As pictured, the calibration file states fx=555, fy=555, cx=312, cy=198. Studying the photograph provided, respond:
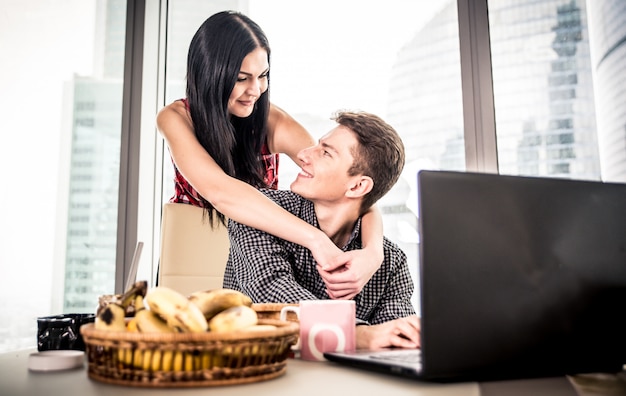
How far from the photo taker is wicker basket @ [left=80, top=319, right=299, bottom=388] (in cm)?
58

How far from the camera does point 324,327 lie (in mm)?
825

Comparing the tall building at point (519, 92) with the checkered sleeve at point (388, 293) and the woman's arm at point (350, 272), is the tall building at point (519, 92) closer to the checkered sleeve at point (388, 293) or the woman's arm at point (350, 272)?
the checkered sleeve at point (388, 293)

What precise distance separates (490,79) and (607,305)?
6.06ft

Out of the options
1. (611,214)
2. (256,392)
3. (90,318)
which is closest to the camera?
(256,392)

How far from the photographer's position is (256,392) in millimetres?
566

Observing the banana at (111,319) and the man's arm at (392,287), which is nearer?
the banana at (111,319)

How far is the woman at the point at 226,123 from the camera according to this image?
174cm

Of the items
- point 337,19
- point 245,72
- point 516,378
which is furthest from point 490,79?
point 516,378

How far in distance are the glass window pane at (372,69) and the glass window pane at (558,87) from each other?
21 cm

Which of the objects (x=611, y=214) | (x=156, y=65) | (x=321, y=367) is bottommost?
(x=321, y=367)

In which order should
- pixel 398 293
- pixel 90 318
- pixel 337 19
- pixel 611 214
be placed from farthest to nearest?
pixel 337 19, pixel 398 293, pixel 90 318, pixel 611 214

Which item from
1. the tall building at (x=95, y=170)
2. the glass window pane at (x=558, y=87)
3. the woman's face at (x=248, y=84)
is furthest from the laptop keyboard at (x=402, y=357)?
the tall building at (x=95, y=170)

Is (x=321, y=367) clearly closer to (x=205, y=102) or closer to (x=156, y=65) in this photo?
(x=205, y=102)

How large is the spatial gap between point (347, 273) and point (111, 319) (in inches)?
27.5
